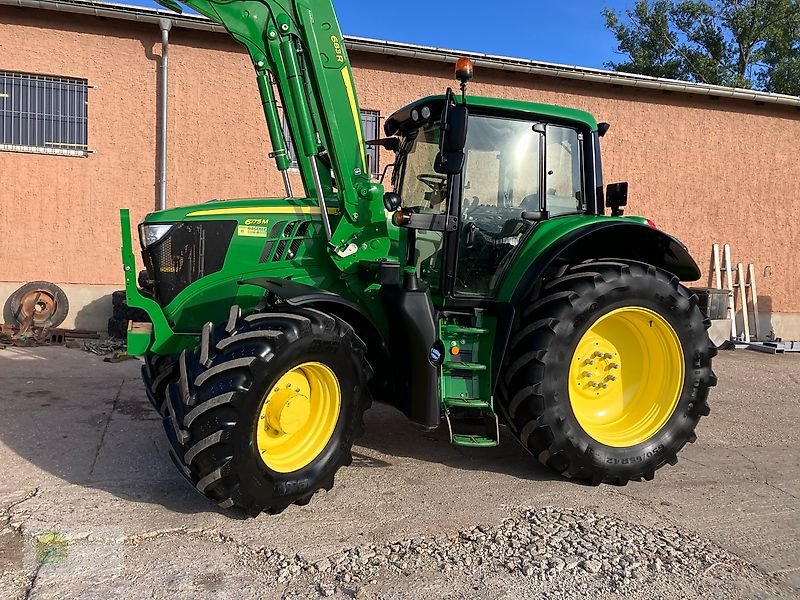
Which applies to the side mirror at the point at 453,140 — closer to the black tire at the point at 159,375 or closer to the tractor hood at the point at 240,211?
the tractor hood at the point at 240,211

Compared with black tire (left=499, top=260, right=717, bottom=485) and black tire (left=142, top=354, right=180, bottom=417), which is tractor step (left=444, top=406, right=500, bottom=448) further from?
black tire (left=142, top=354, right=180, bottom=417)

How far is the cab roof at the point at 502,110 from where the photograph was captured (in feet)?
13.1

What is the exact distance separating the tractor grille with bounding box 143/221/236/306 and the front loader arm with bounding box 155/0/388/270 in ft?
2.11

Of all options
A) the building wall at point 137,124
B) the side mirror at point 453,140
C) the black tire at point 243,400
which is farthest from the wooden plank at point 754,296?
the black tire at point 243,400

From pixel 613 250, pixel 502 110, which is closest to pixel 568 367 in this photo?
pixel 613 250

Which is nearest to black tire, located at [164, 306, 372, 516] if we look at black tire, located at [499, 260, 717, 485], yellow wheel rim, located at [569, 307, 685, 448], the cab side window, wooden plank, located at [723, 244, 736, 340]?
black tire, located at [499, 260, 717, 485]

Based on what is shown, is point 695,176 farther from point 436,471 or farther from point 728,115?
point 436,471

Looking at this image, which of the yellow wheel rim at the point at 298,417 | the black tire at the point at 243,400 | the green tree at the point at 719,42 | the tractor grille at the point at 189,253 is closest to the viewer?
the black tire at the point at 243,400

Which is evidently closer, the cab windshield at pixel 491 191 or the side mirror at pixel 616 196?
the cab windshield at pixel 491 191

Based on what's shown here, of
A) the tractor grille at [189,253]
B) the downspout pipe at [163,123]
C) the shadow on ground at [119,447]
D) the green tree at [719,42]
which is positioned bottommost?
the shadow on ground at [119,447]

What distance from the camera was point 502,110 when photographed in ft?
13.3

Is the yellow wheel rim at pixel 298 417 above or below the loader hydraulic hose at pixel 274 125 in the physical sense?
below

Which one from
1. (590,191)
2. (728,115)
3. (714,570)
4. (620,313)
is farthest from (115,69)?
(728,115)

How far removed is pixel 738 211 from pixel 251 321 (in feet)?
35.9
